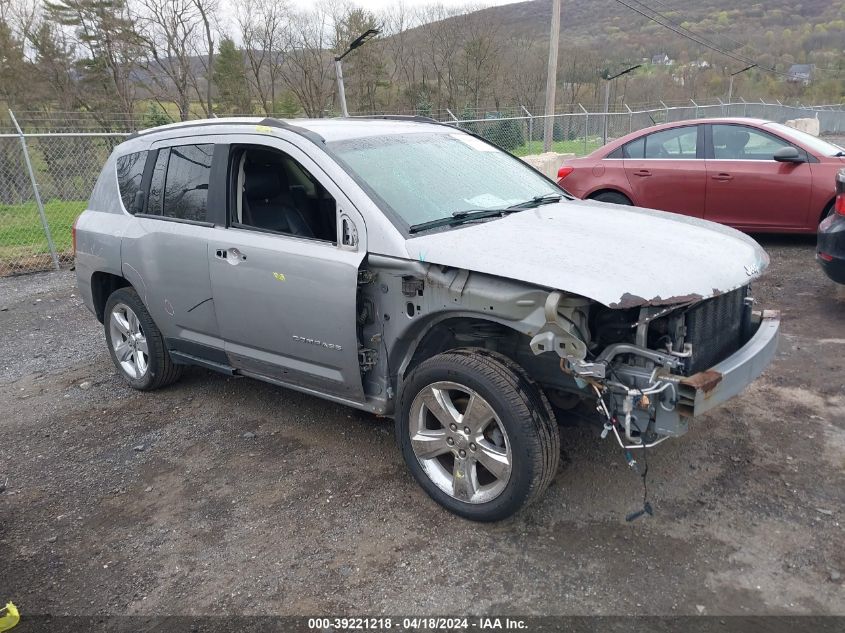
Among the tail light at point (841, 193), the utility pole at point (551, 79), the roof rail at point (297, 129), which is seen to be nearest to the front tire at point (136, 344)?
the roof rail at point (297, 129)

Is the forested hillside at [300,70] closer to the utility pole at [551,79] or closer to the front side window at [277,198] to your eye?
the utility pole at [551,79]

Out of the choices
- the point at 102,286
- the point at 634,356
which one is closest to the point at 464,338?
the point at 634,356

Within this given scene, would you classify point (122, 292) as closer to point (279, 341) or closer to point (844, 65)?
point (279, 341)

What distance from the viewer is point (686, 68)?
166 ft

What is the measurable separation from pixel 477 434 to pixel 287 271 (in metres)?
1.40

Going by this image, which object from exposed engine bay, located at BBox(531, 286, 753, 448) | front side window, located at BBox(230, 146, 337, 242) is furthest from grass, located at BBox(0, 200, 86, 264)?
exposed engine bay, located at BBox(531, 286, 753, 448)

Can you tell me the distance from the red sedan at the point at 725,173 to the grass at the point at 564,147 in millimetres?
9242

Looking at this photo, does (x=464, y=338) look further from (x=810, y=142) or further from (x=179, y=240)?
(x=810, y=142)

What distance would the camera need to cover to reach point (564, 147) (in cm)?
2028

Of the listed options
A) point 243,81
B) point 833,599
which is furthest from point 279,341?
point 243,81

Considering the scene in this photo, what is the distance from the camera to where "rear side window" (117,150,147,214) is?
4684 mm

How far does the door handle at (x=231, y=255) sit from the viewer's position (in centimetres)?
386

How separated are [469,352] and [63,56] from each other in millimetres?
26667

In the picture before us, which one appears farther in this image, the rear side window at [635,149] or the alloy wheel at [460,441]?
the rear side window at [635,149]
